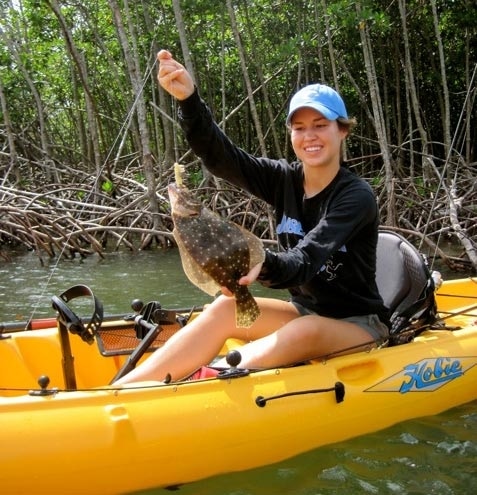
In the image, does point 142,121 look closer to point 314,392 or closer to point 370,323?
point 370,323

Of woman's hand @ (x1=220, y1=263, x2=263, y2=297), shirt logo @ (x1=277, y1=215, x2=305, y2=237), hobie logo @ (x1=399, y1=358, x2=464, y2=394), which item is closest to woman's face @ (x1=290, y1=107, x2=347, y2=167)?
shirt logo @ (x1=277, y1=215, x2=305, y2=237)

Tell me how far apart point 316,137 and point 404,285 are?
3.36ft

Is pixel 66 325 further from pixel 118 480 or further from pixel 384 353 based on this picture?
pixel 384 353

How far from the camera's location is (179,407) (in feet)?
8.90

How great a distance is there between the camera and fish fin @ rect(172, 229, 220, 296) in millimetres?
2137

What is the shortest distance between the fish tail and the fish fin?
11 cm

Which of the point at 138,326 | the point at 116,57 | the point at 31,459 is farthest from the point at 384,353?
the point at 116,57

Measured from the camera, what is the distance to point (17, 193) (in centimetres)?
999

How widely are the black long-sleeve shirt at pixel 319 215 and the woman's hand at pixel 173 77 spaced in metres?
0.06

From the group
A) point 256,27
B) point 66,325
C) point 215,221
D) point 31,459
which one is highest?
point 256,27

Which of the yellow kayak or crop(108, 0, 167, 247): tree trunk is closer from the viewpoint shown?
the yellow kayak

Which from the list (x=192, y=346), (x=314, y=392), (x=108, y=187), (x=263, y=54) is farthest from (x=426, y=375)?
(x=263, y=54)

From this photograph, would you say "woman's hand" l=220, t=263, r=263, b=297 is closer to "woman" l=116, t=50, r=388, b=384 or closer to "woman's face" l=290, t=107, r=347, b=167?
"woman" l=116, t=50, r=388, b=384

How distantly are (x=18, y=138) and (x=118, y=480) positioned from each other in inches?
478
